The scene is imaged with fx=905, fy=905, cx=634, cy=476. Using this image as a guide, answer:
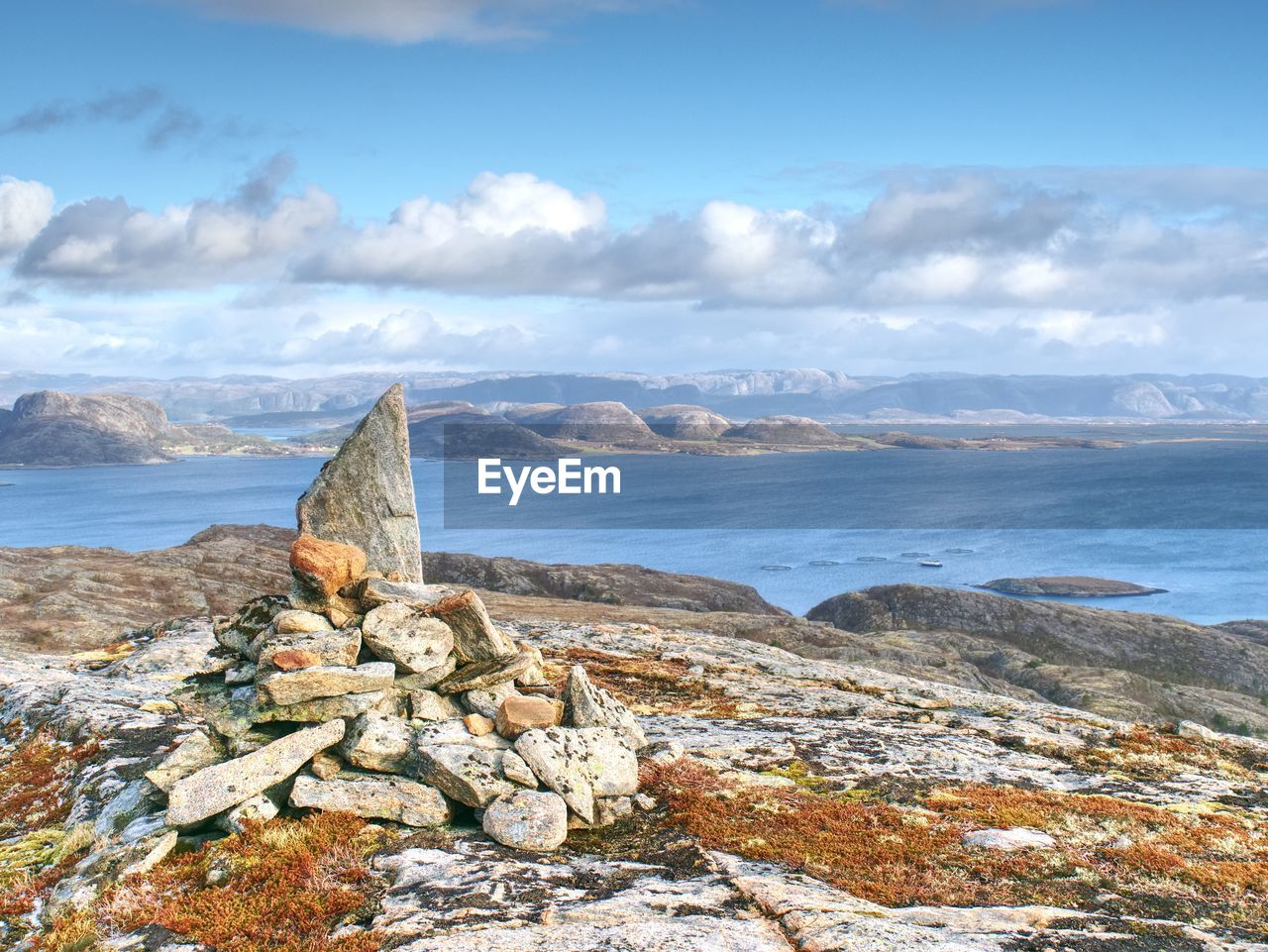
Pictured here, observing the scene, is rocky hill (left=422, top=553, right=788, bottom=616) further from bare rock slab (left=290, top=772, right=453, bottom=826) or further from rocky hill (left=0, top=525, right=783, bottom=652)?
bare rock slab (left=290, top=772, right=453, bottom=826)

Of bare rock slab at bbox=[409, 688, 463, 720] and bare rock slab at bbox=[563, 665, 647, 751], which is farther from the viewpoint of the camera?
bare rock slab at bbox=[563, 665, 647, 751]

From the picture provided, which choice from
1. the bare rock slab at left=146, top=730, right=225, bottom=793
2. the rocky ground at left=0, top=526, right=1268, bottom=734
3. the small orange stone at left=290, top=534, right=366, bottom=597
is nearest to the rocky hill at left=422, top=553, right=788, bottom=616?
the rocky ground at left=0, top=526, right=1268, bottom=734

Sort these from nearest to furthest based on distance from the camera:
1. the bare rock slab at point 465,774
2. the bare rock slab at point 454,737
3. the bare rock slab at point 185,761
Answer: the bare rock slab at point 465,774 → the bare rock slab at point 185,761 → the bare rock slab at point 454,737

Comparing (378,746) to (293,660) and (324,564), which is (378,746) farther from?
(324,564)

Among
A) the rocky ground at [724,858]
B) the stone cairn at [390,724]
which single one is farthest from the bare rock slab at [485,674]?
the rocky ground at [724,858]

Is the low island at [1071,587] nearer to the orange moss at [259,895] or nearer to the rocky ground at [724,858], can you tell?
the rocky ground at [724,858]

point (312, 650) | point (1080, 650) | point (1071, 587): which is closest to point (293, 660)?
point (312, 650)
